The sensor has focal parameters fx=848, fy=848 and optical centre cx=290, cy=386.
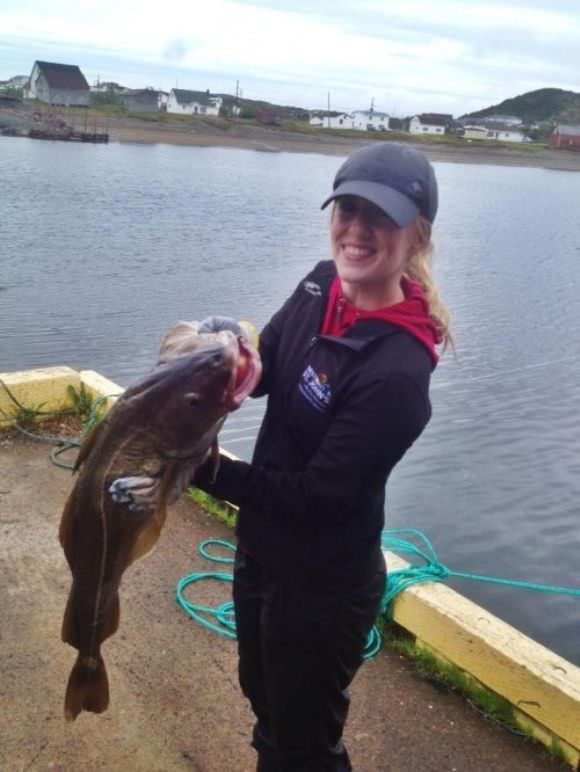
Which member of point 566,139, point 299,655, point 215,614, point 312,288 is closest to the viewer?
point 299,655

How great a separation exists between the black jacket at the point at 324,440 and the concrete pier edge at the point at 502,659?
1455mm

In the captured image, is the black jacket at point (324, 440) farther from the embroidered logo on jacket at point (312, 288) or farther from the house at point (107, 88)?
the house at point (107, 88)

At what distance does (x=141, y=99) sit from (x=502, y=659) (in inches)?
4173

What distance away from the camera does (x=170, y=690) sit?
3734 mm

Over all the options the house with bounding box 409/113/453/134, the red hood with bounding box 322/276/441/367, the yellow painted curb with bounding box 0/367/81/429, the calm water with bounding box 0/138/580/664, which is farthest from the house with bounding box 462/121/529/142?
the red hood with bounding box 322/276/441/367

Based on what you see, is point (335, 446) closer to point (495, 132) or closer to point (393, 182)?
point (393, 182)

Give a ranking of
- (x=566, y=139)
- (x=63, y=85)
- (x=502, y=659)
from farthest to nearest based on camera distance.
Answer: (x=566, y=139)
(x=63, y=85)
(x=502, y=659)

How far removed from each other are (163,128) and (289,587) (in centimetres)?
8391

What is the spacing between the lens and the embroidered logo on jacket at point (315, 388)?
2402 millimetres

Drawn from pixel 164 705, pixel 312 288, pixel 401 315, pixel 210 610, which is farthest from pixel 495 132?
pixel 401 315

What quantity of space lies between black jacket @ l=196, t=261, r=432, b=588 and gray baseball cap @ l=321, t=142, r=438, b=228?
1.05ft

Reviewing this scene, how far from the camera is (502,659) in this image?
376 cm

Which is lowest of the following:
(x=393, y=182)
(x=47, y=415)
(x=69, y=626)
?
(x=47, y=415)

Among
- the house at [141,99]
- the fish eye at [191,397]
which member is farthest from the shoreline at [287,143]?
the fish eye at [191,397]
